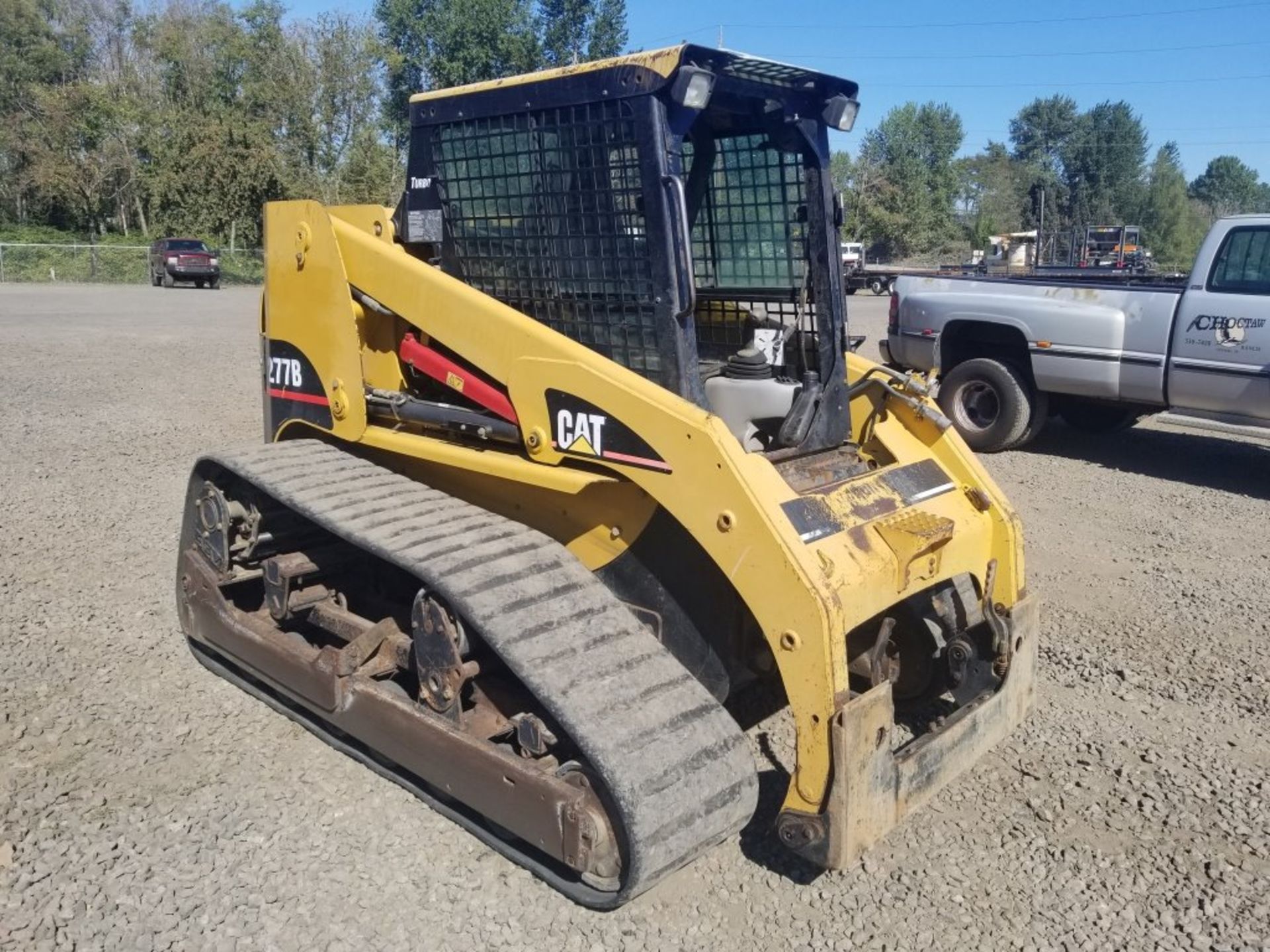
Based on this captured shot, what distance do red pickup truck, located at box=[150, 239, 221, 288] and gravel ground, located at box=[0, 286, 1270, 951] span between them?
3027cm

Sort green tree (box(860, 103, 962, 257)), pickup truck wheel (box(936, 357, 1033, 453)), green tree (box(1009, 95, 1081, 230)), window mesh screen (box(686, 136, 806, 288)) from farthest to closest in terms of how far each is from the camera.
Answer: green tree (box(1009, 95, 1081, 230)) < green tree (box(860, 103, 962, 257)) < pickup truck wheel (box(936, 357, 1033, 453)) < window mesh screen (box(686, 136, 806, 288))

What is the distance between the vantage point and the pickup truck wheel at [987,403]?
9445mm

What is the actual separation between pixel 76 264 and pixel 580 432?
39093 mm

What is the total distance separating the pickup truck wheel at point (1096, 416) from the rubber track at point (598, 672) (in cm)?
774

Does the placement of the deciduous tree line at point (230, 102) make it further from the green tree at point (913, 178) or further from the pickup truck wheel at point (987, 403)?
the pickup truck wheel at point (987, 403)

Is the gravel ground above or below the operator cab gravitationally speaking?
below

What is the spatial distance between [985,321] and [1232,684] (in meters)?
5.28

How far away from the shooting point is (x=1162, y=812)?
3.76 meters

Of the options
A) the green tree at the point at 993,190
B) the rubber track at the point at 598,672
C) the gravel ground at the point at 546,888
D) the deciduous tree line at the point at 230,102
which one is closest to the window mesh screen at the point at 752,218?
the rubber track at the point at 598,672

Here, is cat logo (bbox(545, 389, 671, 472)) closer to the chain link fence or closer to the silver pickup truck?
the silver pickup truck

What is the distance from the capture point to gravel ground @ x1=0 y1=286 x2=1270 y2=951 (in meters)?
3.12

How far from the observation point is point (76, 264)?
3731 centimetres

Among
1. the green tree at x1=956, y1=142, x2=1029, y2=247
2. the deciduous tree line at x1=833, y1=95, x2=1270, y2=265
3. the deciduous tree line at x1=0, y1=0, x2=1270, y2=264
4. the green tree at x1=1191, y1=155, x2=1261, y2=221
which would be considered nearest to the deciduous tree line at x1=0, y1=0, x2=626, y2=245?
the deciduous tree line at x1=0, y1=0, x2=1270, y2=264

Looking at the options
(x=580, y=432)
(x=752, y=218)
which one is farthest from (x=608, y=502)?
(x=752, y=218)
